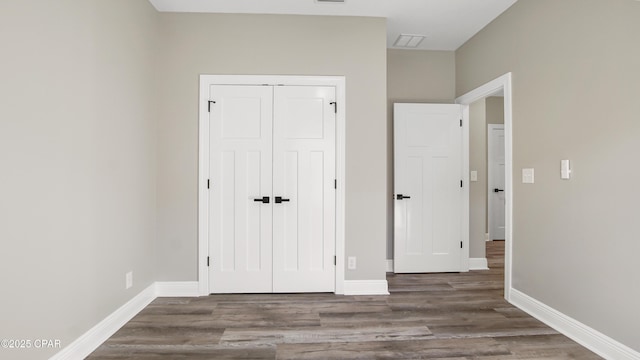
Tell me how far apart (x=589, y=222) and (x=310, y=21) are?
2.89 meters

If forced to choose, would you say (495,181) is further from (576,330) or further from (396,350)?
(396,350)

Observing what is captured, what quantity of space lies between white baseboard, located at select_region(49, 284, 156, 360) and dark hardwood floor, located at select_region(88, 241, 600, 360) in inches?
2.1

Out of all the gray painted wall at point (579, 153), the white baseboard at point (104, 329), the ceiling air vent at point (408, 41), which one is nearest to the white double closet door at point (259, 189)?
the white baseboard at point (104, 329)

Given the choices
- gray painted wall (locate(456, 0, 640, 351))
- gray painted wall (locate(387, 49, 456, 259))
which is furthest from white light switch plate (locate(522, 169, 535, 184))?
gray painted wall (locate(387, 49, 456, 259))

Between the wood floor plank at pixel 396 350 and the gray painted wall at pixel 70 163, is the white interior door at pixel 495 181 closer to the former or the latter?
the wood floor plank at pixel 396 350

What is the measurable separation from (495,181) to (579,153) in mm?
4047

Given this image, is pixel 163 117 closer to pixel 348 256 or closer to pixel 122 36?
pixel 122 36

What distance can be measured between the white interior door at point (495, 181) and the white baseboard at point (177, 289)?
207 inches

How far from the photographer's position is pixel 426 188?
383 cm

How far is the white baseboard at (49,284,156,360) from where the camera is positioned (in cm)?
193

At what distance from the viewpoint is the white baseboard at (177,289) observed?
3.05 m

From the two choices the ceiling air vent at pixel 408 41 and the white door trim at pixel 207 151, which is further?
the ceiling air vent at pixel 408 41

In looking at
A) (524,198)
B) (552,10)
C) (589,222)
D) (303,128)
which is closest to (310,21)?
(303,128)

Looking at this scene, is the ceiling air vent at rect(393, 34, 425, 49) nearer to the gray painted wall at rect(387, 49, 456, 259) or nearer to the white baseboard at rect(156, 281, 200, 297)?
the gray painted wall at rect(387, 49, 456, 259)
